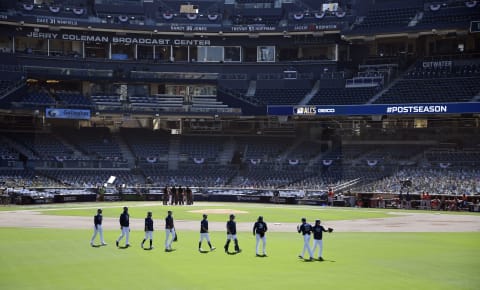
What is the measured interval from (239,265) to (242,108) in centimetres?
5503

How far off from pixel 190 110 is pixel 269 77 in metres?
10.6

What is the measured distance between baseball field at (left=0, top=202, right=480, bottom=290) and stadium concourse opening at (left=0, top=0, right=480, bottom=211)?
24353 millimetres

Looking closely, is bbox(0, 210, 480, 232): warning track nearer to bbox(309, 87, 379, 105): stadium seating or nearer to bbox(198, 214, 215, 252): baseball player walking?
bbox(198, 214, 215, 252): baseball player walking

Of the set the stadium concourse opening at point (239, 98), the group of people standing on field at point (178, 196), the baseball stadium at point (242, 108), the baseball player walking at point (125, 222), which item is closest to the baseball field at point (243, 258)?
the baseball player walking at point (125, 222)

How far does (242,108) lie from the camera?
8156cm

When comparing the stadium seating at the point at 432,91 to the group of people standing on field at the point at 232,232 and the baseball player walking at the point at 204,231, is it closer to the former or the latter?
the group of people standing on field at the point at 232,232

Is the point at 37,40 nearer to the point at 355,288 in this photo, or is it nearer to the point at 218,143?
the point at 218,143

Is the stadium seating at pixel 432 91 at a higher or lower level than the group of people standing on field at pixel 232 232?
higher

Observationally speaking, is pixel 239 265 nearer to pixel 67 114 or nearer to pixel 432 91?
pixel 432 91

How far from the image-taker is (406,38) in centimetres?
8219

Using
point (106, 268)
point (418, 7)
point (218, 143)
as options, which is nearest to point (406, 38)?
point (418, 7)

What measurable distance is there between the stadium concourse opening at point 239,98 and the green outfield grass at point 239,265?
33.6 metres

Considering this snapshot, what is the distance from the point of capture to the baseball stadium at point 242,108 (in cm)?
6838

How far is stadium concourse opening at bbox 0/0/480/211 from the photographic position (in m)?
73.3
